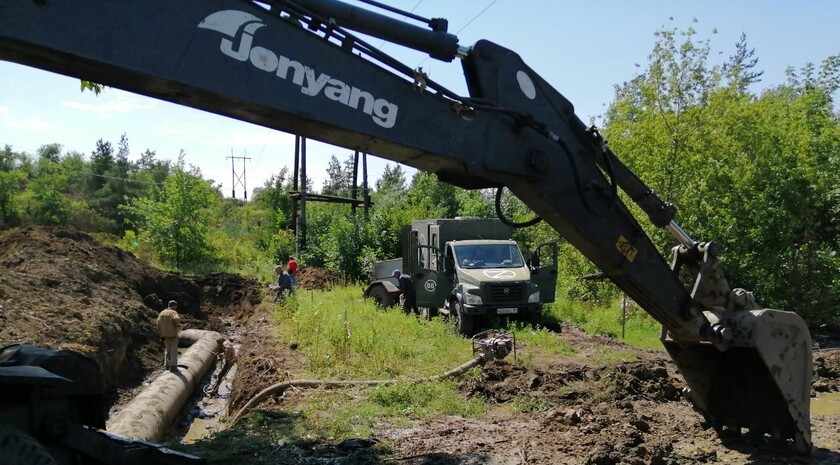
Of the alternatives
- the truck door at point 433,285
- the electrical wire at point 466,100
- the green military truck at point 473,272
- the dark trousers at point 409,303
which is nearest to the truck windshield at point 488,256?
the green military truck at point 473,272

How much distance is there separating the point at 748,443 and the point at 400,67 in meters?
4.74

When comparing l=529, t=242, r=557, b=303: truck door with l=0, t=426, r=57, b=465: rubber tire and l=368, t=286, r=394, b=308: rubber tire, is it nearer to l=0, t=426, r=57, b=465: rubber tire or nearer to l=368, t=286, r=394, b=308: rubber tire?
l=368, t=286, r=394, b=308: rubber tire

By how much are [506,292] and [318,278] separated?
1434 centimetres

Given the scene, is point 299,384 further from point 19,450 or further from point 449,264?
point 449,264

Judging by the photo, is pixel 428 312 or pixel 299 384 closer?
pixel 299 384

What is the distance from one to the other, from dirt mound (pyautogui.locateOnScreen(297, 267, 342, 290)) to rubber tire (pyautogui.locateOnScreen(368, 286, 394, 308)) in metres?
6.27

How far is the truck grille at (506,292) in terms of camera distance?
1667 cm

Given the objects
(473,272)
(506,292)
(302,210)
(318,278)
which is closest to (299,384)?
(506,292)

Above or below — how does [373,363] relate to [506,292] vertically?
below

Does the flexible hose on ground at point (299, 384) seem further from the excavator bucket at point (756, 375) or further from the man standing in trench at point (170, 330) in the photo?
the excavator bucket at point (756, 375)

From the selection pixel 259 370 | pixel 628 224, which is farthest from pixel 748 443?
pixel 259 370

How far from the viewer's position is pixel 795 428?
20.7ft

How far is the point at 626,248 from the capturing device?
20.3 ft

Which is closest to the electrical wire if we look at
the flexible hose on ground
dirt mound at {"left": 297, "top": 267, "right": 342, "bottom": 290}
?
the flexible hose on ground
